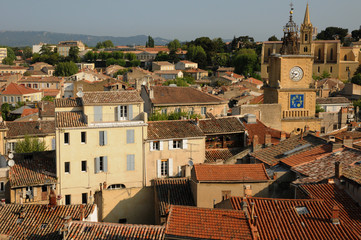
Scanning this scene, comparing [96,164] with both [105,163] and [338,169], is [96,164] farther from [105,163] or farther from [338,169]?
[338,169]

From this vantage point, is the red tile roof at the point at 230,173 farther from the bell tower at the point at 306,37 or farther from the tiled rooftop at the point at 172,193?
the bell tower at the point at 306,37

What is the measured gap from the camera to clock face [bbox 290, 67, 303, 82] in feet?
→ 135

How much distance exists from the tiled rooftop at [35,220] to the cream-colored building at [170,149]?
27.6ft


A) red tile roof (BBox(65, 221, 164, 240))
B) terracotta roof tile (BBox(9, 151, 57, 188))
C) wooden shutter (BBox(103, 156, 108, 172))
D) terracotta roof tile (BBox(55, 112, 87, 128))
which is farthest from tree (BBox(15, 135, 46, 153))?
red tile roof (BBox(65, 221, 164, 240))

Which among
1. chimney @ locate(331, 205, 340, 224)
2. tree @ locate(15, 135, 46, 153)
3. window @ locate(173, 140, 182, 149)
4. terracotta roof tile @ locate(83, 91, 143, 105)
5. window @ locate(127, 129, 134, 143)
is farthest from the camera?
tree @ locate(15, 135, 46, 153)

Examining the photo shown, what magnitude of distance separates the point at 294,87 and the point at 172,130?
1629cm

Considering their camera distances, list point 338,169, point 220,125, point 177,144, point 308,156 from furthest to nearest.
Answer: point 220,125, point 177,144, point 308,156, point 338,169

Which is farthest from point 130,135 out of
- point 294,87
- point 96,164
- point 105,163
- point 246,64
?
point 246,64

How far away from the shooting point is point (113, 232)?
1531 centimetres

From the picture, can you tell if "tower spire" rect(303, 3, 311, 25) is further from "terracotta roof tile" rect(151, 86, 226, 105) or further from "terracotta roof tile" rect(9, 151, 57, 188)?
"terracotta roof tile" rect(9, 151, 57, 188)

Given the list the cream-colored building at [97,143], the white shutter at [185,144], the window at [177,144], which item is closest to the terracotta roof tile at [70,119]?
the cream-colored building at [97,143]

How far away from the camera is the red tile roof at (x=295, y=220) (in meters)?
15.5

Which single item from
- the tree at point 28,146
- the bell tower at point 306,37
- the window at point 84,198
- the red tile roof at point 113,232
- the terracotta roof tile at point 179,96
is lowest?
the window at point 84,198

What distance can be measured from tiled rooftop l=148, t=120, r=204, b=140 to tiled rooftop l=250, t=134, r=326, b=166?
4291 mm
